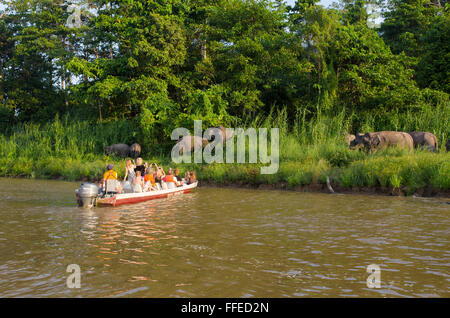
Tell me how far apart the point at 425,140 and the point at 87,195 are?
1359 cm

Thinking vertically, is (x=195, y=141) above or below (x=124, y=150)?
above

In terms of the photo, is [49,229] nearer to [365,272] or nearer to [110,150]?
[365,272]

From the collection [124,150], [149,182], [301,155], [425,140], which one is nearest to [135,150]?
[124,150]

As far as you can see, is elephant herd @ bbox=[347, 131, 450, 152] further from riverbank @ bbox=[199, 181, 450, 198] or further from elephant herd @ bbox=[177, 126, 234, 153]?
elephant herd @ bbox=[177, 126, 234, 153]

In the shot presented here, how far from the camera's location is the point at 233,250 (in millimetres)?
7660

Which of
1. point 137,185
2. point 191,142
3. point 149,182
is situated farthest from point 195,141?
point 137,185

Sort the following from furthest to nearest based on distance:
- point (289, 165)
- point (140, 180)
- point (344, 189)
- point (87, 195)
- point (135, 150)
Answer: point (135, 150), point (289, 165), point (344, 189), point (140, 180), point (87, 195)

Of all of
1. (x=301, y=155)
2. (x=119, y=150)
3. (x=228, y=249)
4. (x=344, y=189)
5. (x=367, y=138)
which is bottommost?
(x=228, y=249)

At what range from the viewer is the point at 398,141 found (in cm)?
1792

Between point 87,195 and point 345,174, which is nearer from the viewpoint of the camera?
point 87,195

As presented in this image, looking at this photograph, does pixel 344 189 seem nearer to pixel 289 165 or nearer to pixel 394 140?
pixel 289 165

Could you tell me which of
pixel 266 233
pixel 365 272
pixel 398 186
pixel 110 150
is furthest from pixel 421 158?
pixel 110 150

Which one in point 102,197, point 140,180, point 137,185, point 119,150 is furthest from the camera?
point 119,150

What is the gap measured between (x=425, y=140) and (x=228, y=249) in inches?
526
